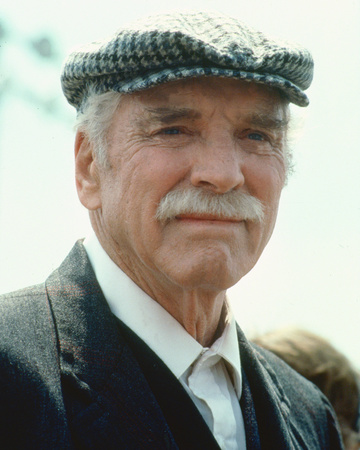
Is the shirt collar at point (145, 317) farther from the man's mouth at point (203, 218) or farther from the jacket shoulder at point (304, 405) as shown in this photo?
the jacket shoulder at point (304, 405)

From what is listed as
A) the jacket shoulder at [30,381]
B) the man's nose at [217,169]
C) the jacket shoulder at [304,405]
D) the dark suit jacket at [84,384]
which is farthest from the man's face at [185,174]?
the jacket shoulder at [304,405]

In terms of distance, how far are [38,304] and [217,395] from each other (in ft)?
2.81

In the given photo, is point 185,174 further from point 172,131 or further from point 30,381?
point 30,381

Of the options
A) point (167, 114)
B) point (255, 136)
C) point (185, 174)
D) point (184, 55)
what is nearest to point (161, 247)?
point (185, 174)

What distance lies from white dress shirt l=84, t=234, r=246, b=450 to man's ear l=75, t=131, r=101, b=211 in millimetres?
207

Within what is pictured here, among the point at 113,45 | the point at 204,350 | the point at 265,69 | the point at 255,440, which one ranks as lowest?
the point at 255,440

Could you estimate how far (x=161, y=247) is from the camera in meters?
2.61

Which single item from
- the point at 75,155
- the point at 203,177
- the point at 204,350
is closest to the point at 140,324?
the point at 204,350

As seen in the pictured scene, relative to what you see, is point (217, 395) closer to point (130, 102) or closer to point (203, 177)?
point (203, 177)

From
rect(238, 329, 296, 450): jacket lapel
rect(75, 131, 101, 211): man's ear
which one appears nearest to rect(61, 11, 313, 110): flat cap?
rect(75, 131, 101, 211): man's ear

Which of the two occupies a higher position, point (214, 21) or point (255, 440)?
point (214, 21)

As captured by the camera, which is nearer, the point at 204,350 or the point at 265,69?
the point at 265,69

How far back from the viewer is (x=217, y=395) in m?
2.73

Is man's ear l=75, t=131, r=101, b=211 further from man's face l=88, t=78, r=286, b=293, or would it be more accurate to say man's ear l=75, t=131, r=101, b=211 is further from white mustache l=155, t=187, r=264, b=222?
white mustache l=155, t=187, r=264, b=222
